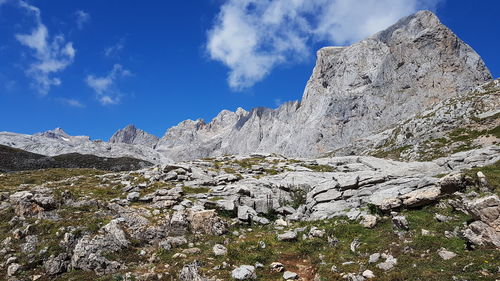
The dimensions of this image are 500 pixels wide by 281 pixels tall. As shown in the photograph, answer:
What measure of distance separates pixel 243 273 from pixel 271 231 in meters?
9.73

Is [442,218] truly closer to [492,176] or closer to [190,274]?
[492,176]

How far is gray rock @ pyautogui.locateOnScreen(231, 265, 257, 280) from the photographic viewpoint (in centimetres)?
1734

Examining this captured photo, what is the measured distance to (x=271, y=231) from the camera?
27.0 m

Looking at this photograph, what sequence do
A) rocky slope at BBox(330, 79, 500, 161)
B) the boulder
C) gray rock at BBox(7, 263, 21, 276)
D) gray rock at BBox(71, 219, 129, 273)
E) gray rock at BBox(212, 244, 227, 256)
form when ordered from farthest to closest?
rocky slope at BBox(330, 79, 500, 161)
the boulder
gray rock at BBox(212, 244, 227, 256)
gray rock at BBox(71, 219, 129, 273)
gray rock at BBox(7, 263, 21, 276)

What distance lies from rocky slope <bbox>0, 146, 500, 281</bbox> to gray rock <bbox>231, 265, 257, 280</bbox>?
8 centimetres

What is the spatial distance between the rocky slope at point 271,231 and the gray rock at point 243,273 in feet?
0.28

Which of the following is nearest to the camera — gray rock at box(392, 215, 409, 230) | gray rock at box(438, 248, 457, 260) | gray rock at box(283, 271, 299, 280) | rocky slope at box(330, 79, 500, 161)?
gray rock at box(438, 248, 457, 260)

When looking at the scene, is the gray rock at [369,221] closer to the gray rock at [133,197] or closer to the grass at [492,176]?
the grass at [492,176]

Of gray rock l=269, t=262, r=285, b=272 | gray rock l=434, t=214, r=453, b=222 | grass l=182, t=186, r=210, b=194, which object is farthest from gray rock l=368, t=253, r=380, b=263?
grass l=182, t=186, r=210, b=194

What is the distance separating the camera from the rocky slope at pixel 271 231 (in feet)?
55.4

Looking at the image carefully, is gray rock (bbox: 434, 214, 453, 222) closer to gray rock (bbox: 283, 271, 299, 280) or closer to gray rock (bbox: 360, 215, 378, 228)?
gray rock (bbox: 360, 215, 378, 228)

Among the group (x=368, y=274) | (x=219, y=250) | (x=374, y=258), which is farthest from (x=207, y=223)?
(x=368, y=274)

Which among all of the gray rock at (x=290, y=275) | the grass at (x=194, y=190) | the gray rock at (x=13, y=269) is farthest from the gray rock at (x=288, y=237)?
A: the gray rock at (x=13, y=269)

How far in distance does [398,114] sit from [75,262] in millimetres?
198732
